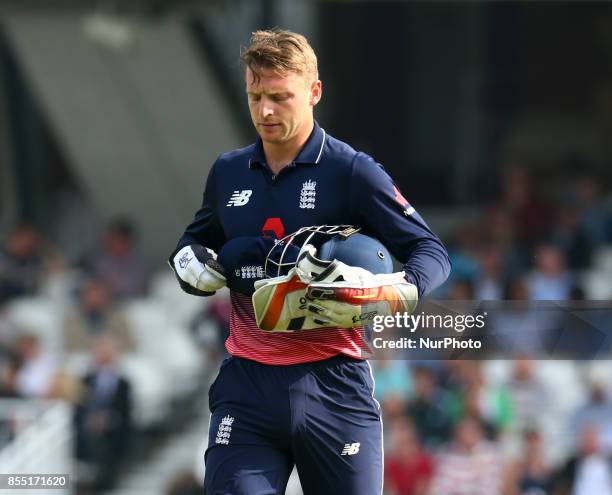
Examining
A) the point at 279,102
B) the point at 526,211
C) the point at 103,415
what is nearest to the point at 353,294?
the point at 279,102

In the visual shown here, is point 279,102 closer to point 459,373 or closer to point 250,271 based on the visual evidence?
point 250,271

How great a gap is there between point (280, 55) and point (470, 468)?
6.06 meters

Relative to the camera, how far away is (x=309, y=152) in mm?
4125

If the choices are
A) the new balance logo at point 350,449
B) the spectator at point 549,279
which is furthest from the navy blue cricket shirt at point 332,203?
the spectator at point 549,279

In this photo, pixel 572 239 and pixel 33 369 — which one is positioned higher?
pixel 572 239

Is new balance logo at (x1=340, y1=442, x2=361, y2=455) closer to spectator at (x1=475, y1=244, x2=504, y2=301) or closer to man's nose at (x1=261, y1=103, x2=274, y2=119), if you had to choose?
man's nose at (x1=261, y1=103, x2=274, y2=119)

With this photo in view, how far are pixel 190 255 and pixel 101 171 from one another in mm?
9652

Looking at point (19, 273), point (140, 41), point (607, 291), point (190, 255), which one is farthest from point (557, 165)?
point (190, 255)

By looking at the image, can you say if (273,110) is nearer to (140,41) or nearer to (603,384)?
(603,384)

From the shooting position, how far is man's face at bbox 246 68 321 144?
4.00 m

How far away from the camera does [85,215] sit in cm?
1461

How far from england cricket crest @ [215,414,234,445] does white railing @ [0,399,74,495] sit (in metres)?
3.99

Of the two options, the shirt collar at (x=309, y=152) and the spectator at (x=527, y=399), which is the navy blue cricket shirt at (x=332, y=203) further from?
the spectator at (x=527, y=399)

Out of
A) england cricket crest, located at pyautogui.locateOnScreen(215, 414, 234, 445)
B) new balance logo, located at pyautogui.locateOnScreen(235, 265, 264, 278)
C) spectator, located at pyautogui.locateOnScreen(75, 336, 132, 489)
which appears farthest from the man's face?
spectator, located at pyautogui.locateOnScreen(75, 336, 132, 489)
